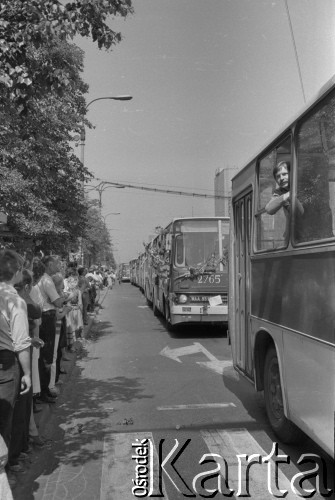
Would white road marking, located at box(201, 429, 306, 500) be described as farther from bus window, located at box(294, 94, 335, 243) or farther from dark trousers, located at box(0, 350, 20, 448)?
bus window, located at box(294, 94, 335, 243)

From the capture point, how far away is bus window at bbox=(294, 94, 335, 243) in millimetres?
3756

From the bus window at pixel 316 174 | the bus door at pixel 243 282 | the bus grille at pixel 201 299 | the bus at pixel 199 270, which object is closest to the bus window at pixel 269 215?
the bus window at pixel 316 174

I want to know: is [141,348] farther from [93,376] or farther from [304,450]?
[304,450]

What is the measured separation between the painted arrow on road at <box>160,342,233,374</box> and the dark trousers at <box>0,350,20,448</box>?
5249 mm

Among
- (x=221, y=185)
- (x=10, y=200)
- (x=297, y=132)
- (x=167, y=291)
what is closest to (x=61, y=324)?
(x=10, y=200)

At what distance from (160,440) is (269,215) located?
255cm

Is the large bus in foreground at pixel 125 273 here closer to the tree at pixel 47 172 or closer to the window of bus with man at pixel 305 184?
the tree at pixel 47 172

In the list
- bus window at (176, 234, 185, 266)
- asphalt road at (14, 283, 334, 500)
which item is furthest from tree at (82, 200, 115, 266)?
asphalt road at (14, 283, 334, 500)

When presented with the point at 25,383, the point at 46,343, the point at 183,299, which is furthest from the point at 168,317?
the point at 25,383

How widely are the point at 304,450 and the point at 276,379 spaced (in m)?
0.70

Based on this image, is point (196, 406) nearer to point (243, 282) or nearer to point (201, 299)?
point (243, 282)

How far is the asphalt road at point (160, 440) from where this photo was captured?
4.05 m

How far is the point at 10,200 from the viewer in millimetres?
8648

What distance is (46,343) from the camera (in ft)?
20.5
